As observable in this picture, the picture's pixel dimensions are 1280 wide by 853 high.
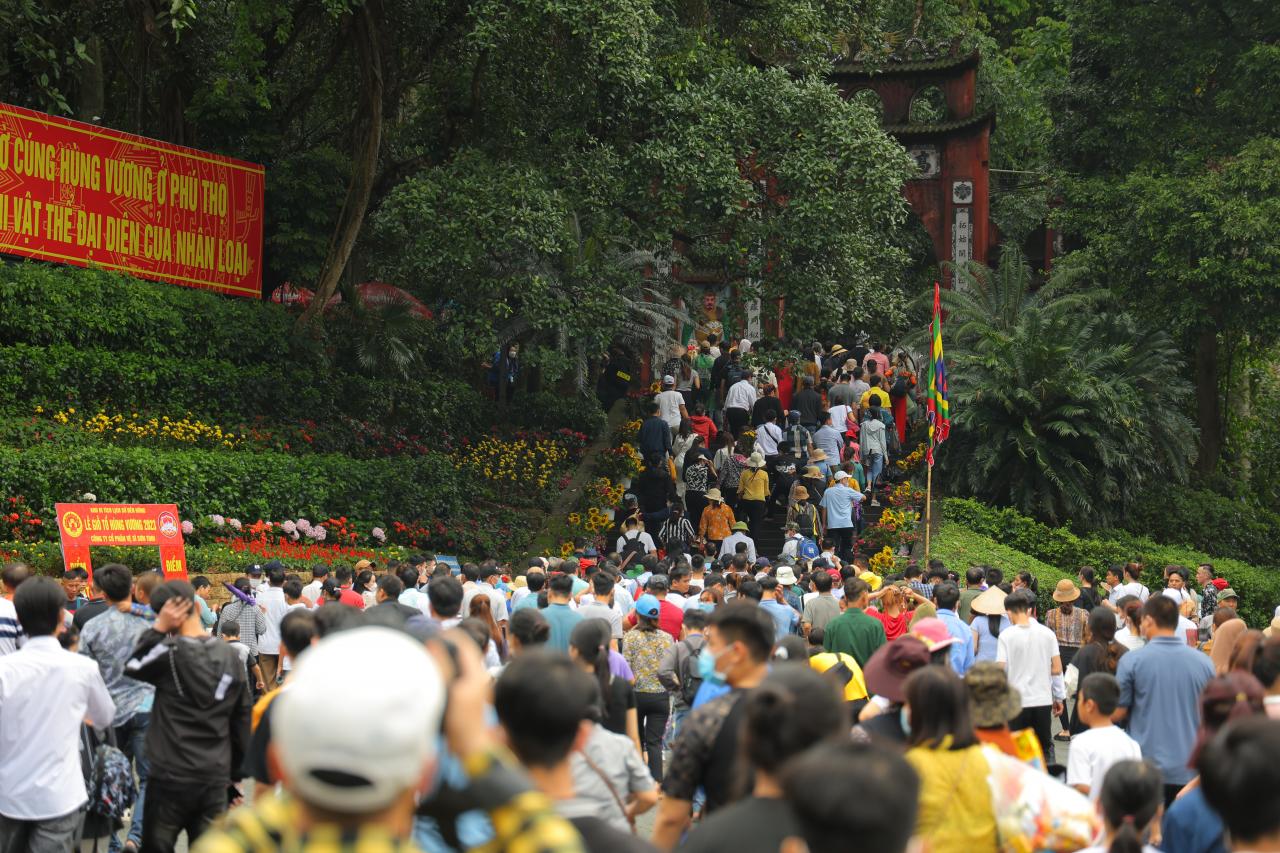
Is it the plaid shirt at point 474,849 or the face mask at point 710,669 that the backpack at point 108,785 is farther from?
the plaid shirt at point 474,849

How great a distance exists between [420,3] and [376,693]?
23206mm

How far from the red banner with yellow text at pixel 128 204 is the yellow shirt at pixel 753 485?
8288 millimetres

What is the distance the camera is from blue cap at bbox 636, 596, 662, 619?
10.8 metres

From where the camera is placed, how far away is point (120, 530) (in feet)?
51.3

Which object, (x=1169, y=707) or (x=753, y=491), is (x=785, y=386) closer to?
(x=753, y=491)

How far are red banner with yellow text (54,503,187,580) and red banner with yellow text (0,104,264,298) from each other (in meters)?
7.68

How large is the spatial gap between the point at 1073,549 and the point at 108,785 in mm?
20189

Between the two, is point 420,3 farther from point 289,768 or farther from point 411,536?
point 289,768

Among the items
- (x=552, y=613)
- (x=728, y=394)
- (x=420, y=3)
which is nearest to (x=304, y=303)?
(x=420, y=3)

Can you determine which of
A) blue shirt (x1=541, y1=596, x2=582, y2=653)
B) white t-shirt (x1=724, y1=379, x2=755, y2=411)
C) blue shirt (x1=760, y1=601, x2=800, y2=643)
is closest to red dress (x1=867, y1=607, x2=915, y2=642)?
blue shirt (x1=760, y1=601, x2=800, y2=643)

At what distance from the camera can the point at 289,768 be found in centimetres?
277

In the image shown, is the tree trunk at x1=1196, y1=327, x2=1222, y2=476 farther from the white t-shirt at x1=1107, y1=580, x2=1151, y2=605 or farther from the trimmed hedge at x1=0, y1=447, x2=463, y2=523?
the trimmed hedge at x1=0, y1=447, x2=463, y2=523

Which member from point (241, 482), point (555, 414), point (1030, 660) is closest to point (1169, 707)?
point (1030, 660)

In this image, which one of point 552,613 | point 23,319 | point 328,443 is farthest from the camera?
point 328,443
